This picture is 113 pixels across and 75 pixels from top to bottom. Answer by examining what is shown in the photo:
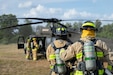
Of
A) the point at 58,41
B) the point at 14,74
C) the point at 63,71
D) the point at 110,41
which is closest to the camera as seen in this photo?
the point at 63,71

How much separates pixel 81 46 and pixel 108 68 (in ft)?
2.09

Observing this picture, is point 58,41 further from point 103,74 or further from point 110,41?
point 110,41

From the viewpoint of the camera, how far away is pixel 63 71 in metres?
6.95

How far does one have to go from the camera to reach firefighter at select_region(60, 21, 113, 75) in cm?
555

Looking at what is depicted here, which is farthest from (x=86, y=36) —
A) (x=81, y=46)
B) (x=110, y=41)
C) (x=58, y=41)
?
(x=110, y=41)

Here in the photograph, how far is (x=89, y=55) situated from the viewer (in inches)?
217

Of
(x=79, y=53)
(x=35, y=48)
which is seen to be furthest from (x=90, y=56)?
(x=35, y=48)

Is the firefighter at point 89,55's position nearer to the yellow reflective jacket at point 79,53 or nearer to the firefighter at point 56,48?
the yellow reflective jacket at point 79,53

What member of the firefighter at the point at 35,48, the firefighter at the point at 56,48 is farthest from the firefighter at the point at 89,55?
the firefighter at the point at 35,48

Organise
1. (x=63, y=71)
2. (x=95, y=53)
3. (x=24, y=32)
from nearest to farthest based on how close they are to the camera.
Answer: (x=95, y=53), (x=63, y=71), (x=24, y=32)

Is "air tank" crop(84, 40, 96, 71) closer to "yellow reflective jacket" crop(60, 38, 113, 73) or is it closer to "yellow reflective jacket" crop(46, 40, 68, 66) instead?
"yellow reflective jacket" crop(60, 38, 113, 73)

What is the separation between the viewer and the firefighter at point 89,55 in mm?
5547

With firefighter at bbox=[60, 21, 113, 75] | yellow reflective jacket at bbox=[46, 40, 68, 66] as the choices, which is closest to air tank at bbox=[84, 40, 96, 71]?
firefighter at bbox=[60, 21, 113, 75]

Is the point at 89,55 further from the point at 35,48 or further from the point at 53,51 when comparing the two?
the point at 35,48
